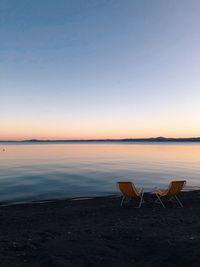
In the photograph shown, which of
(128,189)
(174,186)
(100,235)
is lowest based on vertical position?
(100,235)

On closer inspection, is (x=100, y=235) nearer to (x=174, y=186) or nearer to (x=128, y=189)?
(x=128, y=189)

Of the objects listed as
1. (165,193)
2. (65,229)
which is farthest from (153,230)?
(165,193)

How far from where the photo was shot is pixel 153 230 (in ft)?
33.3

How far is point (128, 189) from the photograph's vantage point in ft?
50.2

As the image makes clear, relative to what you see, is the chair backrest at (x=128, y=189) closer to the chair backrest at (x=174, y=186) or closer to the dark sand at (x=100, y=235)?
the dark sand at (x=100, y=235)

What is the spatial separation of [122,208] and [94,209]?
127 cm

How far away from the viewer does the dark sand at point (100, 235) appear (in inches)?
275

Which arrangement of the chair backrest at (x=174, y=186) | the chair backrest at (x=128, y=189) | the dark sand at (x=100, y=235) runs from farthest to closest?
the chair backrest at (x=174, y=186) < the chair backrest at (x=128, y=189) < the dark sand at (x=100, y=235)

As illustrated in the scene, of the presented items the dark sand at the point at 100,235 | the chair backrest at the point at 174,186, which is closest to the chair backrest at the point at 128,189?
the dark sand at the point at 100,235

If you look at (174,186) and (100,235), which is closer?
(100,235)

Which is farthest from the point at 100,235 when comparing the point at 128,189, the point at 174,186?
the point at 174,186

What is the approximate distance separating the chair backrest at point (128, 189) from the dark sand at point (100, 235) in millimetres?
563

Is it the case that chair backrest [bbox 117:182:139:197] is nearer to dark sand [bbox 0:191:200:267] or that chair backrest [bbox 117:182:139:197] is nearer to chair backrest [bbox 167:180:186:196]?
dark sand [bbox 0:191:200:267]

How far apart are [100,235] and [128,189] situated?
6.22 metres
